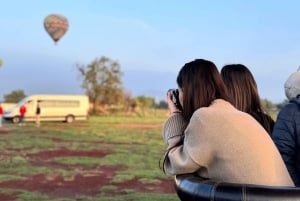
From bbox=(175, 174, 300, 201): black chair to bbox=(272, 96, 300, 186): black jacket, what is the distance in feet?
1.64

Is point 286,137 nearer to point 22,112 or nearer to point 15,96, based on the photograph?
point 22,112

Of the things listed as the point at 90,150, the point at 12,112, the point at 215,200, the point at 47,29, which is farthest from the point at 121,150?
the point at 47,29

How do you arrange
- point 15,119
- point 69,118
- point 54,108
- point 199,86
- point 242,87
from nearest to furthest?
point 199,86
point 242,87
point 15,119
point 54,108
point 69,118

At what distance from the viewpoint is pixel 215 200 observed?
2.26 meters

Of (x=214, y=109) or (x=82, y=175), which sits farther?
(x=82, y=175)

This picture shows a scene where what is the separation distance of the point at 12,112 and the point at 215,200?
96.8 ft

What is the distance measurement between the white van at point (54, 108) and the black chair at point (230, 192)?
95.8 feet

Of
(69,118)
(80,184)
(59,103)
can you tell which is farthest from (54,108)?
(80,184)

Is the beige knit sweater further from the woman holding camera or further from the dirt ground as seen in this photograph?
the dirt ground

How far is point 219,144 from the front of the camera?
A: 2330 millimetres

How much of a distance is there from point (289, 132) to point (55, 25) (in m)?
34.5

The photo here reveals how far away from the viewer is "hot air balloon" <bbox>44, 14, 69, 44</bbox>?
117ft

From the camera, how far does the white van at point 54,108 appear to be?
101 feet

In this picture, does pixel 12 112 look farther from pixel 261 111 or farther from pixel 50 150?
pixel 261 111
